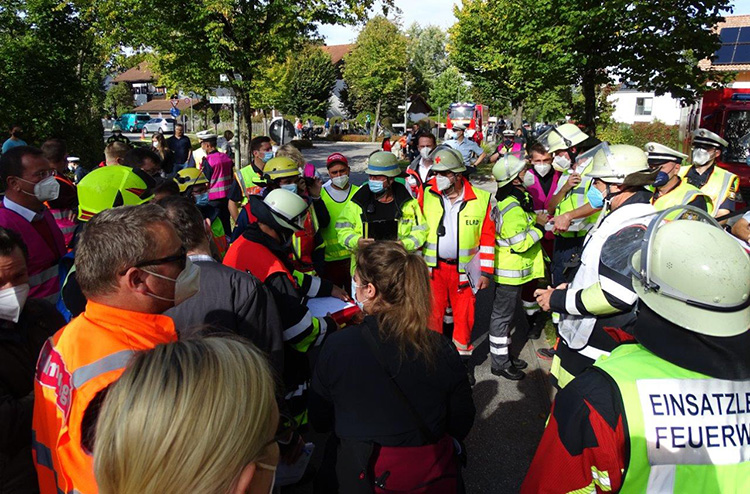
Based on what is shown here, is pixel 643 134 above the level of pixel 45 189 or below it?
below

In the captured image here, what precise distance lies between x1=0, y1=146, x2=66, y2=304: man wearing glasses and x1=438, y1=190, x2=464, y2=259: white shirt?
3.19 metres

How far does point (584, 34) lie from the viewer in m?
12.4

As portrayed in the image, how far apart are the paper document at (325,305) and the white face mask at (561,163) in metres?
4.18

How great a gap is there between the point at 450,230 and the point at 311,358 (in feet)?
5.61

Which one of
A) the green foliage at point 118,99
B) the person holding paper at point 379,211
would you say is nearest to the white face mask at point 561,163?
the person holding paper at point 379,211

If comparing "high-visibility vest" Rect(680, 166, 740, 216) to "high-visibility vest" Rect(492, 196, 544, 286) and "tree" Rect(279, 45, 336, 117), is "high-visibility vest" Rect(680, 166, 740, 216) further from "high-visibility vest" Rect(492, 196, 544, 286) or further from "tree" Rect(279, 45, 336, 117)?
"tree" Rect(279, 45, 336, 117)

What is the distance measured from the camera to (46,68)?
13422mm

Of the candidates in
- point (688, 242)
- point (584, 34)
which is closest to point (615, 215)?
point (688, 242)

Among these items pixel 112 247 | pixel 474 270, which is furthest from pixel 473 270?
pixel 112 247

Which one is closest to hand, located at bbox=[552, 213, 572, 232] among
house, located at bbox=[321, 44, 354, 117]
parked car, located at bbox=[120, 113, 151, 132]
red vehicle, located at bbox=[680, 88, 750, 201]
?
red vehicle, located at bbox=[680, 88, 750, 201]

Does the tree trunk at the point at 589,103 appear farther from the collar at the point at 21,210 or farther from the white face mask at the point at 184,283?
the white face mask at the point at 184,283

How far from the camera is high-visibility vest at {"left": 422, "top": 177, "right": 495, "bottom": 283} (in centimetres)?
457

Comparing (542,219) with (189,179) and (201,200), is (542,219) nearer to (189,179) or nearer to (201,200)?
(201,200)

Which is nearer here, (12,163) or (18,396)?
(18,396)
